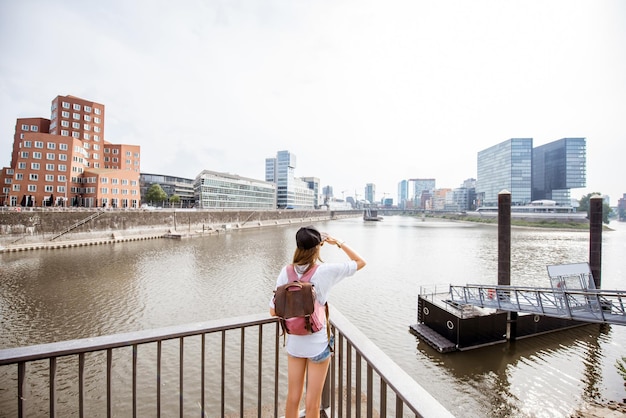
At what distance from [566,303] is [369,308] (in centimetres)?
850

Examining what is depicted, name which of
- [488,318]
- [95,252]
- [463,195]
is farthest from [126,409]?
[463,195]

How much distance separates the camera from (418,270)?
2581 centimetres

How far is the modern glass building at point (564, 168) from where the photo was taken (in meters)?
115

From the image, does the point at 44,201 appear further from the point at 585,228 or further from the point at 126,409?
the point at 585,228

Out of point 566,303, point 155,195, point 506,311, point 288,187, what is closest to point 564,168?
point 288,187

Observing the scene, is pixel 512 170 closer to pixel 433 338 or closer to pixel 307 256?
pixel 433 338

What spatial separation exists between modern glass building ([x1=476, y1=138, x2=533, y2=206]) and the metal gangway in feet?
413

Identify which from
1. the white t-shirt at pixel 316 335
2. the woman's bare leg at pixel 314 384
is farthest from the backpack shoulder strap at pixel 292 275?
the woman's bare leg at pixel 314 384

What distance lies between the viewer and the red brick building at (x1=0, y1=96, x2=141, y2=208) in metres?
40.9

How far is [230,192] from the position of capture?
87.7 meters

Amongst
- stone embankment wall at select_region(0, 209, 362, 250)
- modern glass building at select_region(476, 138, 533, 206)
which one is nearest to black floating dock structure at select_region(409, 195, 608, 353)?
stone embankment wall at select_region(0, 209, 362, 250)

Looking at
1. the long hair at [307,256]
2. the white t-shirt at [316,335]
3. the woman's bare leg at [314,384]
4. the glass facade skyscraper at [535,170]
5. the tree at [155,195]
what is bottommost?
the woman's bare leg at [314,384]

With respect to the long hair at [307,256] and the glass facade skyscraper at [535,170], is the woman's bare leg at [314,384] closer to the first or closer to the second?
the long hair at [307,256]

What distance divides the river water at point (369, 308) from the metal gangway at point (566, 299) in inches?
68.0
